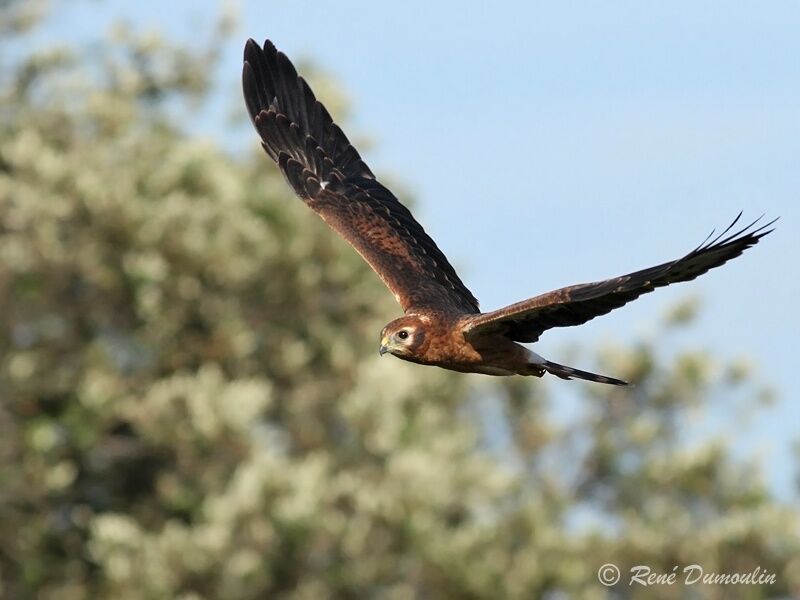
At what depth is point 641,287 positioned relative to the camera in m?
9.71

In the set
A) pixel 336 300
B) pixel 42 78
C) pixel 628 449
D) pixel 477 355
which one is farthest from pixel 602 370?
pixel 477 355

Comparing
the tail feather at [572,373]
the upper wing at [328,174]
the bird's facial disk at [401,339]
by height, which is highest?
the upper wing at [328,174]

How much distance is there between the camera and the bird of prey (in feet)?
32.2

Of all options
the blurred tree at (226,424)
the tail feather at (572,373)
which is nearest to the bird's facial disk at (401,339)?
the tail feather at (572,373)

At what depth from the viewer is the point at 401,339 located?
37.1 feet

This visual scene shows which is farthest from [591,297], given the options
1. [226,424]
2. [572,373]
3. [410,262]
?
[226,424]

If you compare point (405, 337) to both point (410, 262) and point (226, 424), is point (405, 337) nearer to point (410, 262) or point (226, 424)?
point (410, 262)

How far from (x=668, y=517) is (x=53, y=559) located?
26.2 ft

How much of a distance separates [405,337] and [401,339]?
36mm

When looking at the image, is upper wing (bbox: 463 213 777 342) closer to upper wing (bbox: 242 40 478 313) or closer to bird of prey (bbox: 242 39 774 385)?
bird of prey (bbox: 242 39 774 385)

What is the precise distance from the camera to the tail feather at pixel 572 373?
34.9ft

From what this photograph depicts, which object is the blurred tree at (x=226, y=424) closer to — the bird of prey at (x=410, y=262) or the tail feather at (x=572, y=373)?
the bird of prey at (x=410, y=262)

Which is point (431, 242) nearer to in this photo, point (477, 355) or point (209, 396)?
point (477, 355)

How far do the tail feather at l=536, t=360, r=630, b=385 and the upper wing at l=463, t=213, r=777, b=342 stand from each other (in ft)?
0.61
